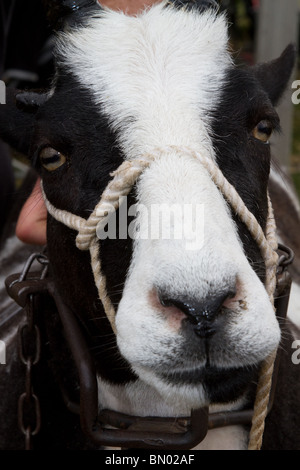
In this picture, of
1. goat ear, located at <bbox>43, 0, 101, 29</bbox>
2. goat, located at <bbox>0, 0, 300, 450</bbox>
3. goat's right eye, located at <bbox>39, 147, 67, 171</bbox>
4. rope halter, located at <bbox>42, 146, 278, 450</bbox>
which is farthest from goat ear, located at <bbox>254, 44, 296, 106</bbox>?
goat's right eye, located at <bbox>39, 147, 67, 171</bbox>

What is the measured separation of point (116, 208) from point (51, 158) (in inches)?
15.9

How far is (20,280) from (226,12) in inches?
59.8

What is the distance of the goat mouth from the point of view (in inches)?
75.2

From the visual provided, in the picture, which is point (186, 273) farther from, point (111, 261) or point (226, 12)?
point (226, 12)

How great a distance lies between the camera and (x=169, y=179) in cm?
200

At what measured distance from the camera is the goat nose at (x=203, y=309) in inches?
69.6

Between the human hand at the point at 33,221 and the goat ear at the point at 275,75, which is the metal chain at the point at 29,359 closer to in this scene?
the human hand at the point at 33,221

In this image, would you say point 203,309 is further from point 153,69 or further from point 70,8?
point 70,8

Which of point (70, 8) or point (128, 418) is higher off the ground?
point (70, 8)

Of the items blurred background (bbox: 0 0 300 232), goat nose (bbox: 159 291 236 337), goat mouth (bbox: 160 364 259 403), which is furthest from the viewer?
blurred background (bbox: 0 0 300 232)
